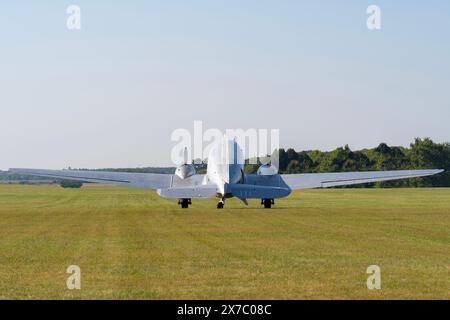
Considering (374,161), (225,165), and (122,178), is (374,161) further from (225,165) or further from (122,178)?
(225,165)

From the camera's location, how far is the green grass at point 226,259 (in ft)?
59.2

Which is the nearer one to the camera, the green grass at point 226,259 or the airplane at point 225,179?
the green grass at point 226,259

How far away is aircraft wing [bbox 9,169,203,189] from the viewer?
204ft

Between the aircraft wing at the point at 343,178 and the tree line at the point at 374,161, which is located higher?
the tree line at the point at 374,161

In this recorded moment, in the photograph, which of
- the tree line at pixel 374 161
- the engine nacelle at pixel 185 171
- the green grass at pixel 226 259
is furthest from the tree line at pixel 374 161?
the green grass at pixel 226 259

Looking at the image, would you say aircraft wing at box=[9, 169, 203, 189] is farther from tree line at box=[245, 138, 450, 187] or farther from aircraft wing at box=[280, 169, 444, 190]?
tree line at box=[245, 138, 450, 187]

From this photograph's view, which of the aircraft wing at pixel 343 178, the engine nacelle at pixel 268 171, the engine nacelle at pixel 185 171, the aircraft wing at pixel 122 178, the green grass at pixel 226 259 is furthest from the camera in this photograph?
the aircraft wing at pixel 343 178

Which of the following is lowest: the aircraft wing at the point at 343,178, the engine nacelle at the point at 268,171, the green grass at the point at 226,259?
the green grass at the point at 226,259

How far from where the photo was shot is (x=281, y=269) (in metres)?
21.7

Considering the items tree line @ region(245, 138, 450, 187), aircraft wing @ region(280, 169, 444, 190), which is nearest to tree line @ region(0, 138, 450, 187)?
tree line @ region(245, 138, 450, 187)

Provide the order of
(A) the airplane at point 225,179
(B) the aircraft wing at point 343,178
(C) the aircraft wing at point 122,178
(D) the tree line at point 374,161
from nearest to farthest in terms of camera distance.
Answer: (A) the airplane at point 225,179 < (C) the aircraft wing at point 122,178 < (B) the aircraft wing at point 343,178 < (D) the tree line at point 374,161

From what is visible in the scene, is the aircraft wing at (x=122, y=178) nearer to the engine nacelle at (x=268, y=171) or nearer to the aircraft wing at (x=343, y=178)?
the engine nacelle at (x=268, y=171)

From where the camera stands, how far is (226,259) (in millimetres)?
24141

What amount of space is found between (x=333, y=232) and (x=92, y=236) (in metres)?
9.27
